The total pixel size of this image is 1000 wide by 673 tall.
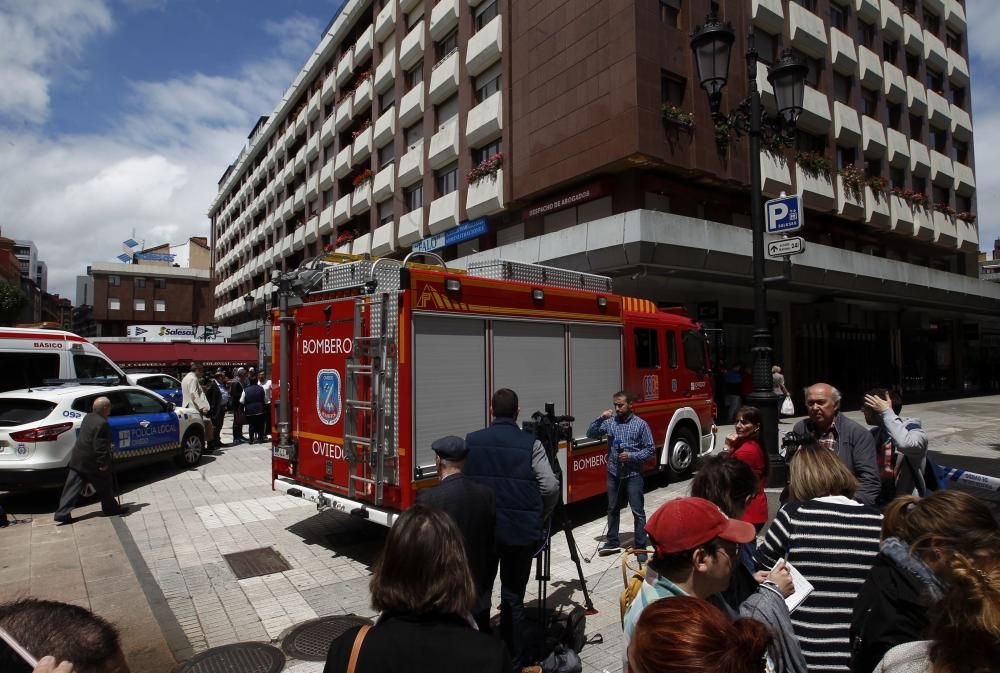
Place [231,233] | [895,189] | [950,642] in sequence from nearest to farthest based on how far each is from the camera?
[950,642], [895,189], [231,233]

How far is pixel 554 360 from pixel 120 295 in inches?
2792

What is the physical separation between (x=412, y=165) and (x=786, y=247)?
812 inches

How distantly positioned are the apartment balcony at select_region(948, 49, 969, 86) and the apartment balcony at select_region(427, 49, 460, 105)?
1054 inches

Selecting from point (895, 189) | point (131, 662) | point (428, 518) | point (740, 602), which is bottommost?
point (131, 662)

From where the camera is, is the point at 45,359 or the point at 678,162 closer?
the point at 45,359

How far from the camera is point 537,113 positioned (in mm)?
19062

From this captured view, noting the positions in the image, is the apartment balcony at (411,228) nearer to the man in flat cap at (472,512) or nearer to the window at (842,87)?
the window at (842,87)

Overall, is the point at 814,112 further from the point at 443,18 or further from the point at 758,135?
the point at 758,135

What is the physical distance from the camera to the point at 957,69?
1219 inches

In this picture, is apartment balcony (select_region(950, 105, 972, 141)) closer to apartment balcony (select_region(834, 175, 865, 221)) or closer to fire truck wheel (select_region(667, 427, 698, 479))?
apartment balcony (select_region(834, 175, 865, 221))

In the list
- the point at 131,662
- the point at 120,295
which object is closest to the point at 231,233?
the point at 120,295

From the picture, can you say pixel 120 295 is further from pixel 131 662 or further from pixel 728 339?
pixel 131 662

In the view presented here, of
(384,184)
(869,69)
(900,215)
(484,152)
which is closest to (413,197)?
→ (384,184)

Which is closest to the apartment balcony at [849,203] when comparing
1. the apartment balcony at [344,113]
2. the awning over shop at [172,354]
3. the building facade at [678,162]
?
the building facade at [678,162]
